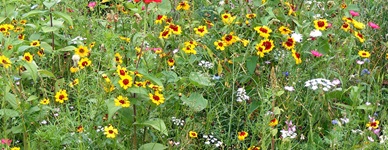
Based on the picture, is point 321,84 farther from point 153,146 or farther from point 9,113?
point 9,113

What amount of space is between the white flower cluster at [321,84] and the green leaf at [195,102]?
Answer: 462 mm

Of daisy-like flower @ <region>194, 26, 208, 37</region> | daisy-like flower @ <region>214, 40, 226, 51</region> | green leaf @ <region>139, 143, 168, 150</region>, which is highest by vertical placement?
daisy-like flower @ <region>194, 26, 208, 37</region>

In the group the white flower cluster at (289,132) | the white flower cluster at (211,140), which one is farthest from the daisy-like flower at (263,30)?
the white flower cluster at (211,140)

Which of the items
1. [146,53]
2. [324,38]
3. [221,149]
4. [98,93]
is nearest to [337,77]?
[324,38]

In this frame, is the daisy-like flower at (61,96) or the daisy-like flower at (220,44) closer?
the daisy-like flower at (61,96)

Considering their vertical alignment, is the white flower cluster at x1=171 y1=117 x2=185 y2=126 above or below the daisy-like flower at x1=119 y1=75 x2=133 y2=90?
below

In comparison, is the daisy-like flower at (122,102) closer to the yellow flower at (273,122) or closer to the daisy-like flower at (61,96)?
the daisy-like flower at (61,96)

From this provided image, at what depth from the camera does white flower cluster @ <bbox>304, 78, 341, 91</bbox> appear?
2606 mm

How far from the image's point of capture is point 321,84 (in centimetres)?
271

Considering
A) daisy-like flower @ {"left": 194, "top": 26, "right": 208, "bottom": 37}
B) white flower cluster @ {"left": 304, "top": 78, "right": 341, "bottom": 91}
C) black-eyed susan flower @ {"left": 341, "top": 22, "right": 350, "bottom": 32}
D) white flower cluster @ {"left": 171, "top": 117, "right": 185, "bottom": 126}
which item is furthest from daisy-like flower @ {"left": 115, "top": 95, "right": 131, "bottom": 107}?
black-eyed susan flower @ {"left": 341, "top": 22, "right": 350, "bottom": 32}

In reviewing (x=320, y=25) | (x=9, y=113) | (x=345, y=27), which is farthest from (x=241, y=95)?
(x=9, y=113)

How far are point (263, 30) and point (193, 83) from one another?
54 centimetres

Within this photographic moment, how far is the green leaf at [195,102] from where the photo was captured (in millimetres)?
2432

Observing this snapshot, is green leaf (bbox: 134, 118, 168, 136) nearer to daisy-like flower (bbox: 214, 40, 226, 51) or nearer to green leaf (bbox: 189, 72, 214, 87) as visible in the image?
green leaf (bbox: 189, 72, 214, 87)
